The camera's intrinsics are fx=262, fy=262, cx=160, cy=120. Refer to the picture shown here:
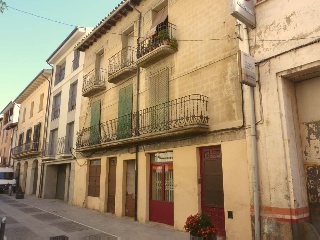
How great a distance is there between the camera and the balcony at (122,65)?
12633mm

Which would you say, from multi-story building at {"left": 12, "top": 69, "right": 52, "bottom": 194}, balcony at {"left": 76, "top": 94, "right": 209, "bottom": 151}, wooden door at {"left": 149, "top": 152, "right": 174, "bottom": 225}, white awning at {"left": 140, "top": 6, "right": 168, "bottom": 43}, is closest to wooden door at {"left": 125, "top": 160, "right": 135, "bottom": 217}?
balcony at {"left": 76, "top": 94, "right": 209, "bottom": 151}

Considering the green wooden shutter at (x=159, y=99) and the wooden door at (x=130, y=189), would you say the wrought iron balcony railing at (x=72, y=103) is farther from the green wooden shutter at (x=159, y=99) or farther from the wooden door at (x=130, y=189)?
the green wooden shutter at (x=159, y=99)

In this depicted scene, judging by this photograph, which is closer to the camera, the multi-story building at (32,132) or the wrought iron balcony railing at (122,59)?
the wrought iron balcony railing at (122,59)

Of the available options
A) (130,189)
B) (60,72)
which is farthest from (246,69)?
(60,72)

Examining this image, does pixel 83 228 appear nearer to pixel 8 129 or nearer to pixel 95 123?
pixel 95 123

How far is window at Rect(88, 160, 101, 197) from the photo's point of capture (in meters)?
14.6

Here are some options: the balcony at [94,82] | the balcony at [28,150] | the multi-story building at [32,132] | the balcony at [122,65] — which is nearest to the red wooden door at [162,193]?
the balcony at [122,65]

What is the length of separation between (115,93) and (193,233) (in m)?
9.50

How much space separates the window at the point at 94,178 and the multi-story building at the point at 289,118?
10.0m

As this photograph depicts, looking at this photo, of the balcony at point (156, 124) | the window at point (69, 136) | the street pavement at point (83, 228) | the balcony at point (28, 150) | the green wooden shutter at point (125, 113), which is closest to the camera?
the street pavement at point (83, 228)

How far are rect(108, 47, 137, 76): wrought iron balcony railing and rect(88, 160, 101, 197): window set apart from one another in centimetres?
528

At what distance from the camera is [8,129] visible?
34.4 m

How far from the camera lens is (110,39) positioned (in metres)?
15.4

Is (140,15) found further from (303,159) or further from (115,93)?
(303,159)
